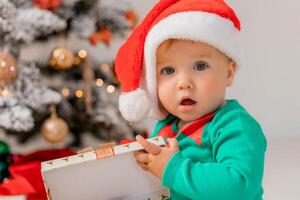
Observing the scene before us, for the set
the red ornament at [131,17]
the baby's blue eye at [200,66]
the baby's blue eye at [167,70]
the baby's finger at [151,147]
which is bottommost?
the baby's finger at [151,147]

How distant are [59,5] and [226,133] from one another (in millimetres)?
1048

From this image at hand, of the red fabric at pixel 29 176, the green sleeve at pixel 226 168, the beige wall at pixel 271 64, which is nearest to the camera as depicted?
the green sleeve at pixel 226 168

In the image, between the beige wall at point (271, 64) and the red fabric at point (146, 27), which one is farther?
the beige wall at point (271, 64)

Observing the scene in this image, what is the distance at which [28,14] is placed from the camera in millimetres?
1786

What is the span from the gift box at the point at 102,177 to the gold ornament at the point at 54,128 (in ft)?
2.64

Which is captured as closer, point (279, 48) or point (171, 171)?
point (171, 171)

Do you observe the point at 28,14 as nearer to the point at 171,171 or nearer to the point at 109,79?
the point at 109,79

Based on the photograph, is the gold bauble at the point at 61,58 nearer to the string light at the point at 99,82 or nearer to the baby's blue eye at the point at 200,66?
the string light at the point at 99,82

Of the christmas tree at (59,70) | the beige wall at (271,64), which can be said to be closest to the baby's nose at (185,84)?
the christmas tree at (59,70)

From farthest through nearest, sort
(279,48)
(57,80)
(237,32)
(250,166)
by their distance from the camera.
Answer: (279,48)
(57,80)
(237,32)
(250,166)

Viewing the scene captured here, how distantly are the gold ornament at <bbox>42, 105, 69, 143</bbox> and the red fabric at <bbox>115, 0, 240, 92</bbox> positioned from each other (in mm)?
760

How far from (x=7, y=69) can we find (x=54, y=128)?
25cm

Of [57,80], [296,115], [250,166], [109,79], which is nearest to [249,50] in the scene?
[296,115]

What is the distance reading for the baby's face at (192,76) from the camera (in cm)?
103
